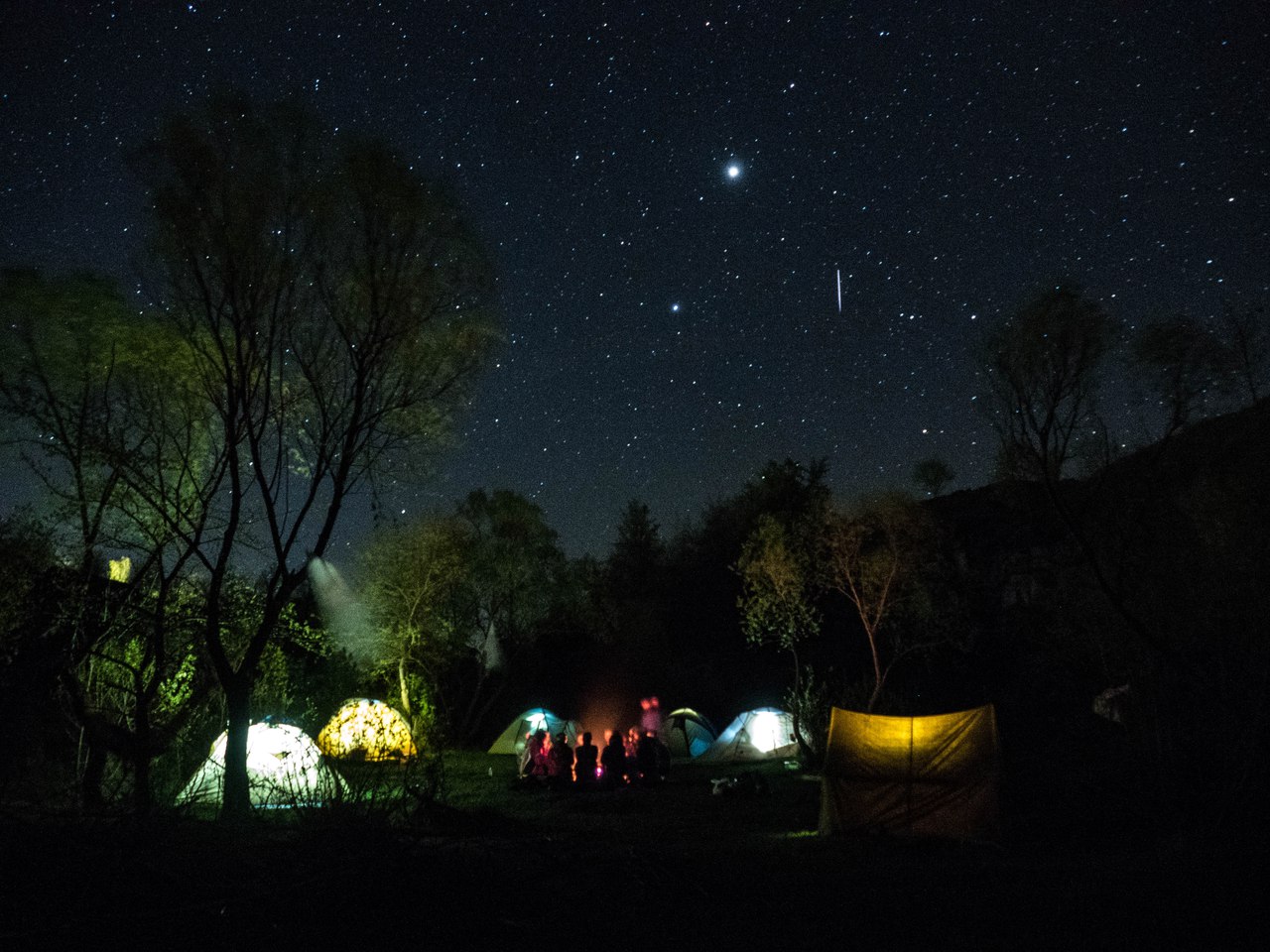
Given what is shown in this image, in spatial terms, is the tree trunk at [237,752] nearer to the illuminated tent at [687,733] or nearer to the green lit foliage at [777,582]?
the green lit foliage at [777,582]

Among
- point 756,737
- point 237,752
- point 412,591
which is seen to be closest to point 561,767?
point 237,752

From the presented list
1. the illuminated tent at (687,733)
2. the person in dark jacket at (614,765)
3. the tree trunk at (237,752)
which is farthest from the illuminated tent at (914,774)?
the illuminated tent at (687,733)

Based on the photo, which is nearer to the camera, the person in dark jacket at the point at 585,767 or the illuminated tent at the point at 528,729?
the person in dark jacket at the point at 585,767

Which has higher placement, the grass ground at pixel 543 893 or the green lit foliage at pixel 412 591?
the green lit foliage at pixel 412 591

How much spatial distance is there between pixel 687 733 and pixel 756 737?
2.73 metres

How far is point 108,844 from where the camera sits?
6.30 meters

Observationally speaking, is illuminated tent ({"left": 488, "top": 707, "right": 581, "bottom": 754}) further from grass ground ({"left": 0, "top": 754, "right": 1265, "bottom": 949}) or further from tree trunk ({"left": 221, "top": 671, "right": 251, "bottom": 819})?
grass ground ({"left": 0, "top": 754, "right": 1265, "bottom": 949})

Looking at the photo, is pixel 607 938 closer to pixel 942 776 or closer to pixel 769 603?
pixel 942 776

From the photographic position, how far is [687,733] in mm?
27344

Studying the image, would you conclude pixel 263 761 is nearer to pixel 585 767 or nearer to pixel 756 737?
pixel 585 767

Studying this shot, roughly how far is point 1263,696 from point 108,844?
37.4ft

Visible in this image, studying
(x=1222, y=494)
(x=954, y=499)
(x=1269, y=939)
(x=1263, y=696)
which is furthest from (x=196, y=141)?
(x=954, y=499)

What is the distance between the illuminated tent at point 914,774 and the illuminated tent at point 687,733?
1554 cm

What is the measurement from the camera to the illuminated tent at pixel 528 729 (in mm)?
27000
